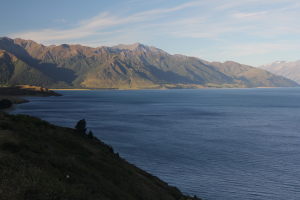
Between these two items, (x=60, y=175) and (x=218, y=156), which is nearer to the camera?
(x=60, y=175)

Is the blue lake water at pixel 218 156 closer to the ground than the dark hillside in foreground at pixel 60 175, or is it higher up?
closer to the ground

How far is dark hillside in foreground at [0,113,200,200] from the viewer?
22.9 m

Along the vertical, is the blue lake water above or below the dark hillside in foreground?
below

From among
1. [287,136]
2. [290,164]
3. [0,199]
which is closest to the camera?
[0,199]

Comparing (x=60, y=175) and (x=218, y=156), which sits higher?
(x=60, y=175)

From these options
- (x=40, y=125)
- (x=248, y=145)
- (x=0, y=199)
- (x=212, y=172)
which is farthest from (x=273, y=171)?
(x=0, y=199)

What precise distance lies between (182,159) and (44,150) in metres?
44.5

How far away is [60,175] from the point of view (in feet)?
97.0

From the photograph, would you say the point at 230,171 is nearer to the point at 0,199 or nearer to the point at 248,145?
the point at 248,145

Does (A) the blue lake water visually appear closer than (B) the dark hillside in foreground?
No

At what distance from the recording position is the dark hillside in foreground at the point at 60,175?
75.1 feet

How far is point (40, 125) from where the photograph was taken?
6056 cm

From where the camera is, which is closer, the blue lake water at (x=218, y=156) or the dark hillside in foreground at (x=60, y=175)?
the dark hillside in foreground at (x=60, y=175)

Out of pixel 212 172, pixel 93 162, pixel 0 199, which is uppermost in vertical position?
pixel 0 199
